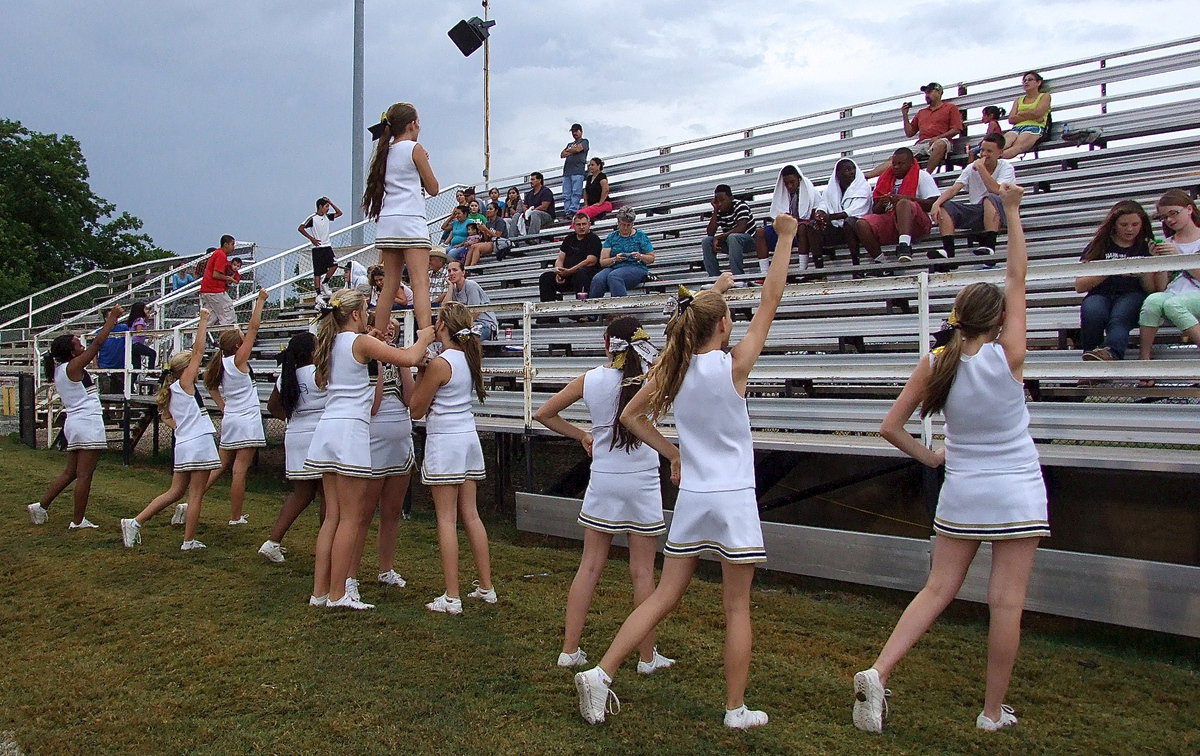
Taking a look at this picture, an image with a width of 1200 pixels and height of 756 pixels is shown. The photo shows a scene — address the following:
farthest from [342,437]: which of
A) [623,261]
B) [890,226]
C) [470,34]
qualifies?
[470,34]

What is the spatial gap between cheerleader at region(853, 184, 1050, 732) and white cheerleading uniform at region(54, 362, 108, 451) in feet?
22.5

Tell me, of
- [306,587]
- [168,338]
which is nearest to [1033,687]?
[306,587]

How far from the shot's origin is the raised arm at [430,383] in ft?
17.6

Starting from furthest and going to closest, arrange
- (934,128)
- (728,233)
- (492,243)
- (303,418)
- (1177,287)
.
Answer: (492,243), (934,128), (728,233), (303,418), (1177,287)

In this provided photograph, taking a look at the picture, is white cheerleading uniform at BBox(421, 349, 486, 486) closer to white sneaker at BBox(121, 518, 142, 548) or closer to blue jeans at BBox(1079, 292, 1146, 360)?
white sneaker at BBox(121, 518, 142, 548)

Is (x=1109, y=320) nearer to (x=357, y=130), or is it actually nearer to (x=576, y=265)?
(x=576, y=265)

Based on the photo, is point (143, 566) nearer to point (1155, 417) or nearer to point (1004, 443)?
point (1004, 443)

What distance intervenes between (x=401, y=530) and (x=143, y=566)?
2029mm

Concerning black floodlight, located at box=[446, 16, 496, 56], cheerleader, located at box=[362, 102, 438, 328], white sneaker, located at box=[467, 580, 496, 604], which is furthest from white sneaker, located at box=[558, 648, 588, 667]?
black floodlight, located at box=[446, 16, 496, 56]

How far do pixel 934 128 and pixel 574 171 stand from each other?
5.71m

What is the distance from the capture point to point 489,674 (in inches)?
172

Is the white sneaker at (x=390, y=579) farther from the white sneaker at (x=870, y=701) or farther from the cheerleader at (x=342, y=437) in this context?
the white sneaker at (x=870, y=701)

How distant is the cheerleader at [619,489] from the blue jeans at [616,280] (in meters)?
5.58

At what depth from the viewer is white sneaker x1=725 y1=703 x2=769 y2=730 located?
3.63 metres
